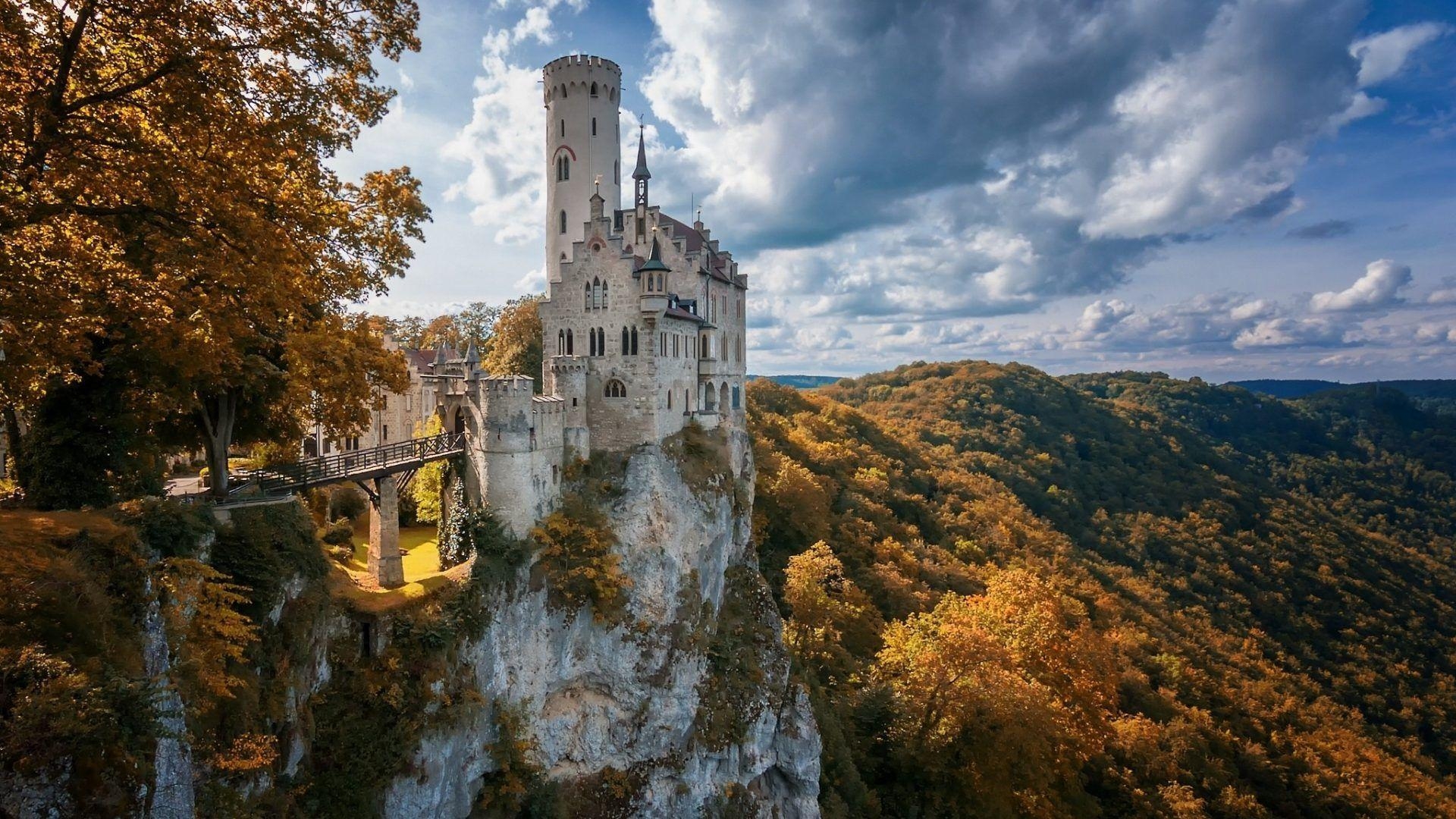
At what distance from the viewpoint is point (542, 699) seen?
29.3 metres

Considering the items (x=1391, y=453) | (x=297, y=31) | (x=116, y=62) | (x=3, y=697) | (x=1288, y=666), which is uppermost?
(x=297, y=31)

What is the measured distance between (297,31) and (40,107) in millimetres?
3839

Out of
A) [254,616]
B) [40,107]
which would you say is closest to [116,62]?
[40,107]

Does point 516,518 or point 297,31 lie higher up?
point 297,31

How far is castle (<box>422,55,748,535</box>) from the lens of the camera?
94.7 ft

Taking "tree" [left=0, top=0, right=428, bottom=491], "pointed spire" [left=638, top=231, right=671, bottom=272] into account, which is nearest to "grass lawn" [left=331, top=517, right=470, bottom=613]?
"tree" [left=0, top=0, right=428, bottom=491]

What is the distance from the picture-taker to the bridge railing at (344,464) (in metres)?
22.2

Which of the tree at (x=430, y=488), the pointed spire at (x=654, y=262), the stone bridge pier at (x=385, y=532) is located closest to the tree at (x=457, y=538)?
the stone bridge pier at (x=385, y=532)

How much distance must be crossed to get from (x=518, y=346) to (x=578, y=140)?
13.5m

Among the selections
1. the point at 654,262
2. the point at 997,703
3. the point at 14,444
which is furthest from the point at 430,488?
the point at 997,703

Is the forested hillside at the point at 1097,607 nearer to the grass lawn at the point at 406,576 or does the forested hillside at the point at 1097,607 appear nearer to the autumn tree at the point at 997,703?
the autumn tree at the point at 997,703

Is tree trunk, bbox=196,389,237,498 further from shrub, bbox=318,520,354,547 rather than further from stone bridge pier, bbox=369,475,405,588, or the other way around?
shrub, bbox=318,520,354,547

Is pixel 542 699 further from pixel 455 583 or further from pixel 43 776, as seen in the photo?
pixel 43 776

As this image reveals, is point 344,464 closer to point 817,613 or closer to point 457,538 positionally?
point 457,538
